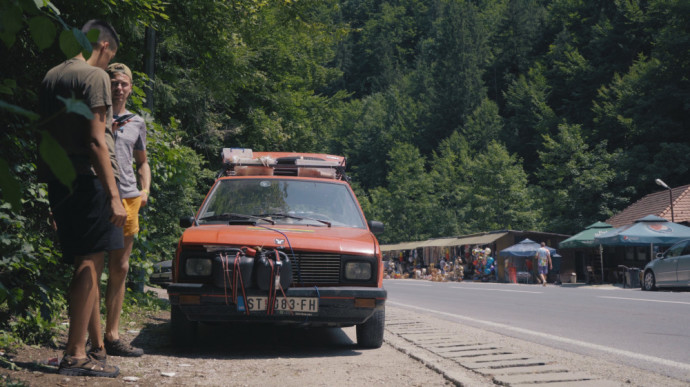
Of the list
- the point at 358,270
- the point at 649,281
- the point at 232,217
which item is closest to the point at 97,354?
the point at 358,270

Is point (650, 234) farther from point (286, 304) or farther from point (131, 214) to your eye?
point (131, 214)

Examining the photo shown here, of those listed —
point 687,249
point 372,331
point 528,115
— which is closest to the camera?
point 372,331

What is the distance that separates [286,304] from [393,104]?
8891 cm

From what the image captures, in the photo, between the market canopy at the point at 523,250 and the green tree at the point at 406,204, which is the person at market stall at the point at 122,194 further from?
the green tree at the point at 406,204

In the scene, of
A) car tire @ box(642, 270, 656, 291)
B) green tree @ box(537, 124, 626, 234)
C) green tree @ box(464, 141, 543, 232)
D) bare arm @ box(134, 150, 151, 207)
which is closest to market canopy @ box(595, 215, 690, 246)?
car tire @ box(642, 270, 656, 291)

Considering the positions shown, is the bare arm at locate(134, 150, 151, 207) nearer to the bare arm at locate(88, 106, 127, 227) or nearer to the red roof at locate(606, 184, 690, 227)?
the bare arm at locate(88, 106, 127, 227)

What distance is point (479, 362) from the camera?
552 centimetres

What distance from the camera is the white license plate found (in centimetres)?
567

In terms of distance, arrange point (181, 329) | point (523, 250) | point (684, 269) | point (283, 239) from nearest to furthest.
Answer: point (283, 239)
point (181, 329)
point (684, 269)
point (523, 250)

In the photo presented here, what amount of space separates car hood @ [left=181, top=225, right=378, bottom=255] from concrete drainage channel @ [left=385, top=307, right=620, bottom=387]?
1058 mm

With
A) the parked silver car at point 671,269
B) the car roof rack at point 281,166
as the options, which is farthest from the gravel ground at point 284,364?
the parked silver car at point 671,269

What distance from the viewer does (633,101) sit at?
5144cm

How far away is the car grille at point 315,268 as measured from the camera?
5820 mm

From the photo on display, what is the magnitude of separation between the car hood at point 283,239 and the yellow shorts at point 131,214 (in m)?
0.62
